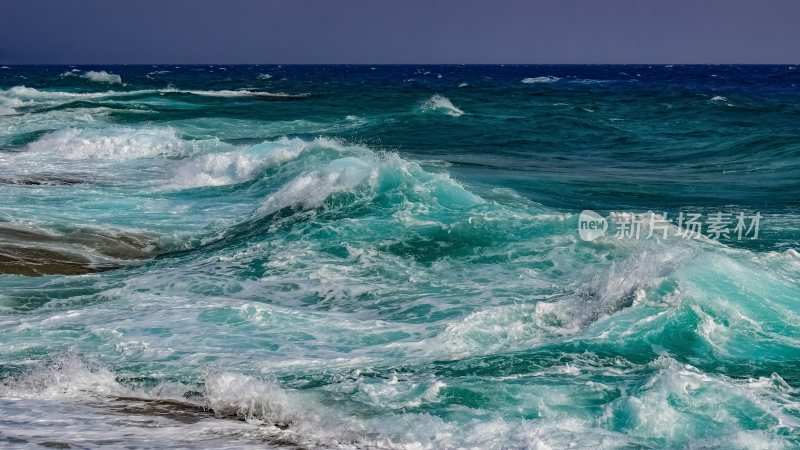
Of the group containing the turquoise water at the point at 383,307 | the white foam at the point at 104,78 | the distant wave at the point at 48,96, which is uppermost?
the white foam at the point at 104,78

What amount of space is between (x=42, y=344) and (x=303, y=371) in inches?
95.1

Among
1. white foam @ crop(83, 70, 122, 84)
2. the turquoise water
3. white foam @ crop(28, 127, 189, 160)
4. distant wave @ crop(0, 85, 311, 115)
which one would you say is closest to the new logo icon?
the turquoise water

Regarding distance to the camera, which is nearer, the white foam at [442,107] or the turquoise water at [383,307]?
the turquoise water at [383,307]

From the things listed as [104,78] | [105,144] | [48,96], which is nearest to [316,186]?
[105,144]

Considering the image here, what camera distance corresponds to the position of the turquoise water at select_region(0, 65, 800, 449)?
6359 mm

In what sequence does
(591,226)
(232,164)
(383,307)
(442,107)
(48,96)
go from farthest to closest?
(48,96) → (442,107) → (232,164) → (591,226) → (383,307)

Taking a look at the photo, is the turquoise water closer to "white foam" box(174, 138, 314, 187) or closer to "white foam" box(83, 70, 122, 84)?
"white foam" box(174, 138, 314, 187)

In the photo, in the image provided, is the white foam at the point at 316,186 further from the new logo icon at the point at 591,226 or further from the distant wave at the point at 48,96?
the distant wave at the point at 48,96

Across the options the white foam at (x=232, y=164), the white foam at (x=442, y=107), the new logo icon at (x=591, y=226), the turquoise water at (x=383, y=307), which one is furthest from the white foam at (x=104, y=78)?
the new logo icon at (x=591, y=226)

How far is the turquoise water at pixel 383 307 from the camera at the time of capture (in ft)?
20.9

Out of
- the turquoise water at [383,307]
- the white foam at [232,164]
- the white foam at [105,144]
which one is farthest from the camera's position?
the white foam at [105,144]

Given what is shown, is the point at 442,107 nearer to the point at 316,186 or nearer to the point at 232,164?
the point at 232,164

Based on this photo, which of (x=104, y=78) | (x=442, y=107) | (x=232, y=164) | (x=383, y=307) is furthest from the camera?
(x=104, y=78)

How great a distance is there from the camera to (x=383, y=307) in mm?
9641
